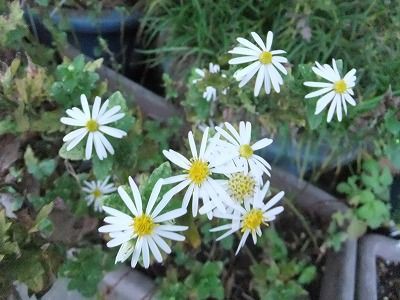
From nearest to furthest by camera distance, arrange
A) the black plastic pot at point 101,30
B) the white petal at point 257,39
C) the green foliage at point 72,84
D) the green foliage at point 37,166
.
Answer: the white petal at point 257,39, the green foliage at point 72,84, the green foliage at point 37,166, the black plastic pot at point 101,30

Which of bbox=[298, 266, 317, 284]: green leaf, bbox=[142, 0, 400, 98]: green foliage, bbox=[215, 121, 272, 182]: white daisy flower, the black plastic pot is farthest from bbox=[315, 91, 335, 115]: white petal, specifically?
the black plastic pot

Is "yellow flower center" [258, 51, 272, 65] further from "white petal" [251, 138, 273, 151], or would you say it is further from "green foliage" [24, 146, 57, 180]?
"green foliage" [24, 146, 57, 180]

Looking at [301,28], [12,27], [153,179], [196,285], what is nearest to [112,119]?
[153,179]

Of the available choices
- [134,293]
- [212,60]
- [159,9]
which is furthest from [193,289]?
[159,9]

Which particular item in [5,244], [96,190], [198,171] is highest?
[96,190]

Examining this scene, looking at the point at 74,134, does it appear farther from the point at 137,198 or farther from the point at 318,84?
the point at 318,84

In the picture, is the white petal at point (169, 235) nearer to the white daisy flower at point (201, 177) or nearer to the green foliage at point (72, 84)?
the white daisy flower at point (201, 177)

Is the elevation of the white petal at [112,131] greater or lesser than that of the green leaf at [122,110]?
lesser

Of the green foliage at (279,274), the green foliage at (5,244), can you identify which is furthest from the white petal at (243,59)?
the green foliage at (279,274)
